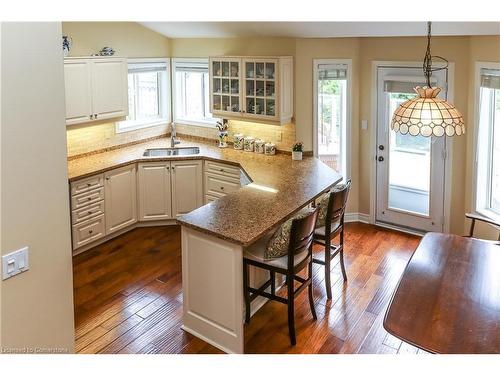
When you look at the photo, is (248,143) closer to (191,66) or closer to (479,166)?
(191,66)

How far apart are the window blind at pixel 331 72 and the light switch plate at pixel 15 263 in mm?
4274

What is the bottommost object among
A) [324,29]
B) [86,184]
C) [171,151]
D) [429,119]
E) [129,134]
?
[86,184]

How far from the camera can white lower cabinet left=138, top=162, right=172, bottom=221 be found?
5.88m

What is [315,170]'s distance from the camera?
511 cm

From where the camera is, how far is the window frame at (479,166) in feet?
16.6

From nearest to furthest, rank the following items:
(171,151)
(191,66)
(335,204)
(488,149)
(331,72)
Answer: (335,204) < (488,149) < (331,72) < (171,151) < (191,66)

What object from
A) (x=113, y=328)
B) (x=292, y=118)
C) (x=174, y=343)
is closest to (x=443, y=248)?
(x=174, y=343)

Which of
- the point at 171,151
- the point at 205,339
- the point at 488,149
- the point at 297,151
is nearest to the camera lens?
the point at 205,339

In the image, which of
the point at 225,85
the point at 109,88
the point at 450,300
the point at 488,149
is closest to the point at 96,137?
the point at 109,88

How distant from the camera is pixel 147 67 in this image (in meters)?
6.44

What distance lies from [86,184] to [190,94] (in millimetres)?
2279

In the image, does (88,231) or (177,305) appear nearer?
(177,305)

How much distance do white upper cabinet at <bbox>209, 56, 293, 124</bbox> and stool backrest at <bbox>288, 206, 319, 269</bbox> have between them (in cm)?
215

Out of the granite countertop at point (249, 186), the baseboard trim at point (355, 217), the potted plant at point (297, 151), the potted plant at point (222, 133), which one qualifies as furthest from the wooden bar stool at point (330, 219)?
the potted plant at point (222, 133)
